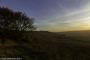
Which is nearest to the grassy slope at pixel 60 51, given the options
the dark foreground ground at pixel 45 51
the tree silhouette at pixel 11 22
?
the dark foreground ground at pixel 45 51

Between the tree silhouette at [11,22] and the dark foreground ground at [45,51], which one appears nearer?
the dark foreground ground at [45,51]

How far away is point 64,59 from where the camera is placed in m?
12.3

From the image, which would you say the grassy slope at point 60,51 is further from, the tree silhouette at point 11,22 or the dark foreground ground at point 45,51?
the tree silhouette at point 11,22

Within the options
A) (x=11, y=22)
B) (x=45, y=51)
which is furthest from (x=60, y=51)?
(x=11, y=22)

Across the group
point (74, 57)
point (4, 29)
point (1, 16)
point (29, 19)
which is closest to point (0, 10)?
point (1, 16)

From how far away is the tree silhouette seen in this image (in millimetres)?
28344

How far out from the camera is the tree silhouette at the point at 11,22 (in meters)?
28.3

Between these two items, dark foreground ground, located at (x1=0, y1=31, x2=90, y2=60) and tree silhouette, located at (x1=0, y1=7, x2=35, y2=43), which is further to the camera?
tree silhouette, located at (x1=0, y1=7, x2=35, y2=43)

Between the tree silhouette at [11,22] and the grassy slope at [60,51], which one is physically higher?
the tree silhouette at [11,22]

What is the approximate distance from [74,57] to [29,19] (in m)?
19.3

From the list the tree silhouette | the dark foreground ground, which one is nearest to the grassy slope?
the dark foreground ground

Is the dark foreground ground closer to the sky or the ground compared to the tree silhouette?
closer to the ground

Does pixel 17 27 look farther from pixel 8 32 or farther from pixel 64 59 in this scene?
pixel 64 59

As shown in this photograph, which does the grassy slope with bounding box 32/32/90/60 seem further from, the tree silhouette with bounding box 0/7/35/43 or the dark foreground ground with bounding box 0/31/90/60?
the tree silhouette with bounding box 0/7/35/43
